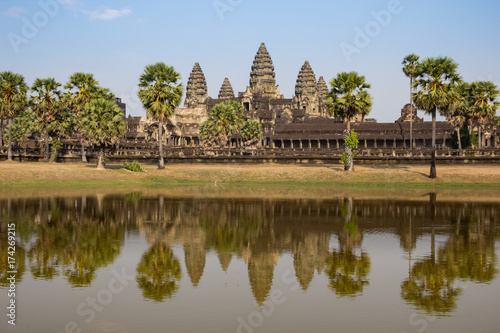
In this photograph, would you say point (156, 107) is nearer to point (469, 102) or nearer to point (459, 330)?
point (469, 102)

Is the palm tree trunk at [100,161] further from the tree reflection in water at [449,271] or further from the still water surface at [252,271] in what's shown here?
the tree reflection in water at [449,271]

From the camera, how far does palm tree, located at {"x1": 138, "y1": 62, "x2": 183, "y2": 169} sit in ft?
234

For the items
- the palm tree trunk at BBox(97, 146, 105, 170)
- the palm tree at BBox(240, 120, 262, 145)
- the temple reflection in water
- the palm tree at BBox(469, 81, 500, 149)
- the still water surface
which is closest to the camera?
the still water surface

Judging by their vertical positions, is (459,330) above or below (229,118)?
below

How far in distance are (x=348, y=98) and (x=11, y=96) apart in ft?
138

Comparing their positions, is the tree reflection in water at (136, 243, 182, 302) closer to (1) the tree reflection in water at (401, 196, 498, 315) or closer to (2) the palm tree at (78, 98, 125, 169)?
(1) the tree reflection in water at (401, 196, 498, 315)

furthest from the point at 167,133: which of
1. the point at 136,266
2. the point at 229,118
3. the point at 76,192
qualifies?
the point at 136,266

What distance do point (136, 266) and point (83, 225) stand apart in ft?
34.6

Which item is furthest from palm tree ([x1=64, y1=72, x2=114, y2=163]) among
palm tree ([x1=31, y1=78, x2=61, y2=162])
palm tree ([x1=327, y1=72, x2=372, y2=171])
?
palm tree ([x1=327, y1=72, x2=372, y2=171])

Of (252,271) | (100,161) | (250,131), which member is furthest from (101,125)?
(250,131)

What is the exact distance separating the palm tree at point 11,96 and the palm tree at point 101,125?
12.8m

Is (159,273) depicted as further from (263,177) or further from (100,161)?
(100,161)

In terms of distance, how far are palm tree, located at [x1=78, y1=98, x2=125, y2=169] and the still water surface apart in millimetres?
32194

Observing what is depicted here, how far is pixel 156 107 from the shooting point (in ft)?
232
